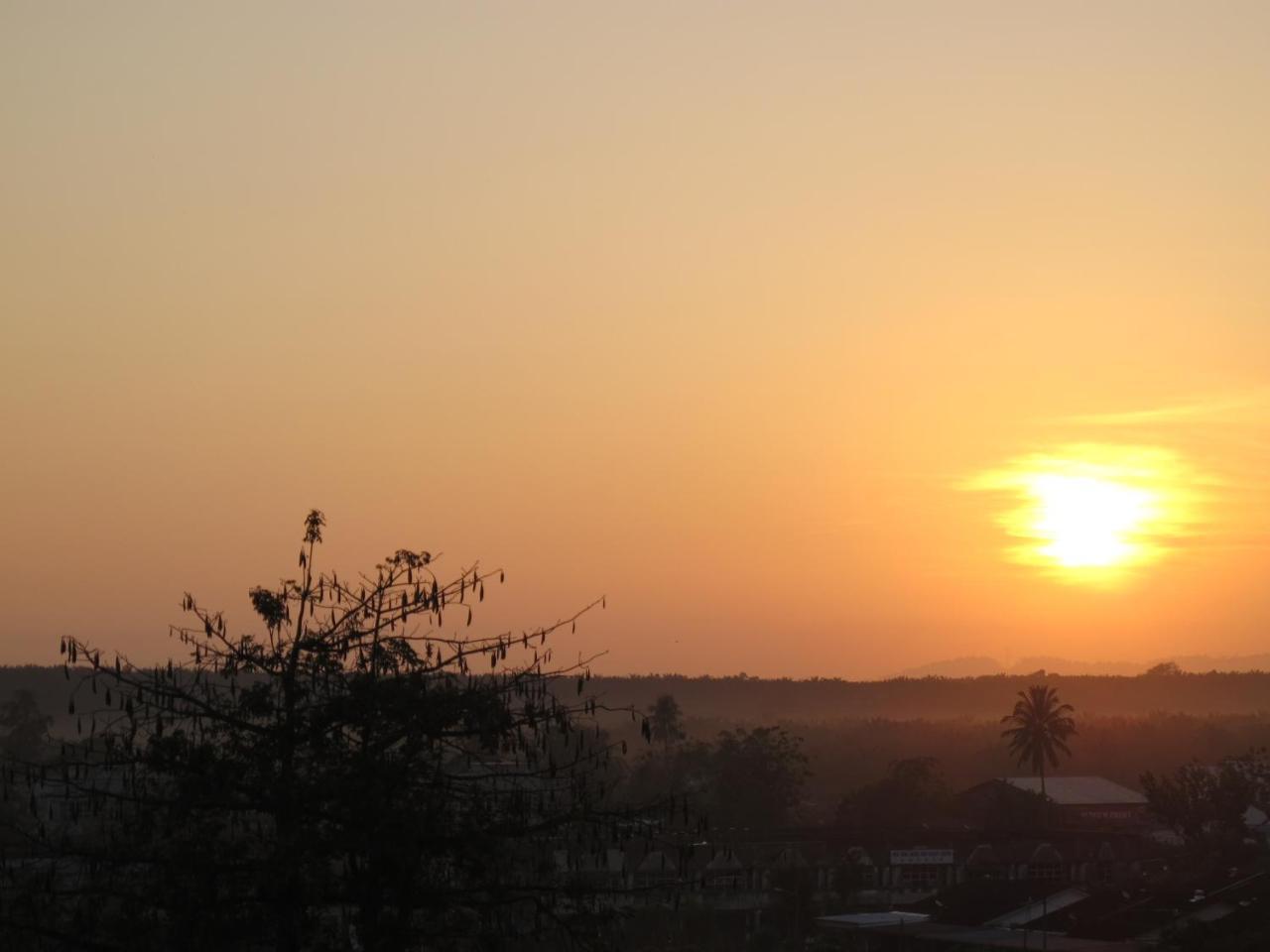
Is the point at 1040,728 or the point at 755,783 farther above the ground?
the point at 1040,728

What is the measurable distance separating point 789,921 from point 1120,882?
2163 cm

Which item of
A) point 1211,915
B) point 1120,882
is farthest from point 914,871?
point 1211,915

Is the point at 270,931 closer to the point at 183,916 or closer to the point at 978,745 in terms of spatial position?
the point at 183,916

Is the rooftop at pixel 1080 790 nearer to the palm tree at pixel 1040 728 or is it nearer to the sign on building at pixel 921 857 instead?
the palm tree at pixel 1040 728

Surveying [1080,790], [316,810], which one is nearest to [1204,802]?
[1080,790]

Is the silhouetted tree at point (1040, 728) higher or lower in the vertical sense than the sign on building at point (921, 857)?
higher

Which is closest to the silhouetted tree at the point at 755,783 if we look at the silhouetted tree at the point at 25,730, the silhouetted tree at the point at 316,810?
the silhouetted tree at the point at 25,730

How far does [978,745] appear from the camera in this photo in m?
197

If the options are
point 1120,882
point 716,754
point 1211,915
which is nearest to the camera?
point 1211,915

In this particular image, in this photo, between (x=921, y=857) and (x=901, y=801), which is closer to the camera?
(x=921, y=857)

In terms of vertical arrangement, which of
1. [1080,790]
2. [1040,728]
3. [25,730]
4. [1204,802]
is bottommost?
[1080,790]

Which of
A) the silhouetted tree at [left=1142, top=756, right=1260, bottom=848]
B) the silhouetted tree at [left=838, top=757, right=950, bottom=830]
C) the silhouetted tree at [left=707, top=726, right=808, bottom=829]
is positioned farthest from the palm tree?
the silhouetted tree at [left=707, top=726, right=808, bottom=829]

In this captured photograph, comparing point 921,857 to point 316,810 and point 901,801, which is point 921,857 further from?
point 316,810

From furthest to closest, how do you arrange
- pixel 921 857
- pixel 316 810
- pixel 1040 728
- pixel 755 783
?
Answer: pixel 1040 728 → pixel 755 783 → pixel 921 857 → pixel 316 810
